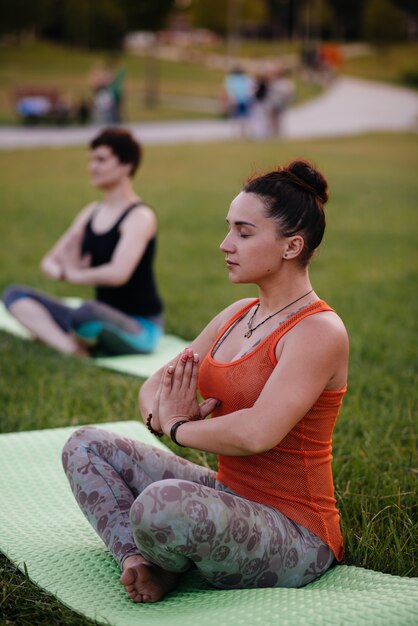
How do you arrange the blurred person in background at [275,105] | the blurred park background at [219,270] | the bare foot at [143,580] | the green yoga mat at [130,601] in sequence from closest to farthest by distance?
the green yoga mat at [130,601] → the bare foot at [143,580] → the blurred park background at [219,270] → the blurred person in background at [275,105]

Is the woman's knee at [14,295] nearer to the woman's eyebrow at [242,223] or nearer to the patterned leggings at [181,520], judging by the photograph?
the patterned leggings at [181,520]

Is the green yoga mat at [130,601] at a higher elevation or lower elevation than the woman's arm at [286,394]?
lower

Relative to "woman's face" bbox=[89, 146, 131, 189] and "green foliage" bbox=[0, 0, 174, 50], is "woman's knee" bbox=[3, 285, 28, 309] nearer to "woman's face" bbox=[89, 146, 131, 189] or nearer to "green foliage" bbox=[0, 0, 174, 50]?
"woman's face" bbox=[89, 146, 131, 189]

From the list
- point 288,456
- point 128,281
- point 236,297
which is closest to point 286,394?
point 288,456

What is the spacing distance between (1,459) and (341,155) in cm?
1808

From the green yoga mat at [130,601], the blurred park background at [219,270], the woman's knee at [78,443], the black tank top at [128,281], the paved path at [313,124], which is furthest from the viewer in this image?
the paved path at [313,124]

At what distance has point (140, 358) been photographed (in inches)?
237

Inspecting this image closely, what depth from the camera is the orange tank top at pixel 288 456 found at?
277cm

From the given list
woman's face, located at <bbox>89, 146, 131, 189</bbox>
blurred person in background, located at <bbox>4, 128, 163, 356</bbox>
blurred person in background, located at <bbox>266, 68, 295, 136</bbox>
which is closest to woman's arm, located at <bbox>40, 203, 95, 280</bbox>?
blurred person in background, located at <bbox>4, 128, 163, 356</bbox>

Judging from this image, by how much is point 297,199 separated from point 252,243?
0.19 metres

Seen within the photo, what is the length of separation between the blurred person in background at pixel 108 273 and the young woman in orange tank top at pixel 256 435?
9.61 feet

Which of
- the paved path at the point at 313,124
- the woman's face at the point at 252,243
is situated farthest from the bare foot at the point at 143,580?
the paved path at the point at 313,124

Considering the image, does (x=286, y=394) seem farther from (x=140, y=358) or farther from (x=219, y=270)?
(x=219, y=270)

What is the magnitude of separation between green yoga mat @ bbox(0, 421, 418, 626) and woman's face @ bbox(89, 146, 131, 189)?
2.71 meters
